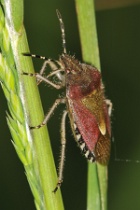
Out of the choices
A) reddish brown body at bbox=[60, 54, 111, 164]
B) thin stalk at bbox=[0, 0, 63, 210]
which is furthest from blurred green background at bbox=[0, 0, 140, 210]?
thin stalk at bbox=[0, 0, 63, 210]

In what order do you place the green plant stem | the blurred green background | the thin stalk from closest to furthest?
the thin stalk
the green plant stem
the blurred green background

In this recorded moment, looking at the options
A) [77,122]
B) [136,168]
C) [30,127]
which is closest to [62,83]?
[77,122]

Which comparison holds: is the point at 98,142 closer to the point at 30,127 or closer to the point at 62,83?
the point at 62,83

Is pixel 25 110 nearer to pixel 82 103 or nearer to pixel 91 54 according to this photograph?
pixel 91 54

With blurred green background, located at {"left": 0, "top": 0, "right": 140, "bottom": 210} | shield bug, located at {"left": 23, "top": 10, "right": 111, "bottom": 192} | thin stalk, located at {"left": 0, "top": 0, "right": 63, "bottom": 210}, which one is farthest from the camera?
blurred green background, located at {"left": 0, "top": 0, "right": 140, "bottom": 210}

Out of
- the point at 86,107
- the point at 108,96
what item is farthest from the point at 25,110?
the point at 108,96

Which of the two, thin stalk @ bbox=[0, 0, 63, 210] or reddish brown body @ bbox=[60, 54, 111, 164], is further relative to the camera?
reddish brown body @ bbox=[60, 54, 111, 164]

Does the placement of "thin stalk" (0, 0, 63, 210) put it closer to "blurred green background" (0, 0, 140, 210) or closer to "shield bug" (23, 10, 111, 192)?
"shield bug" (23, 10, 111, 192)
